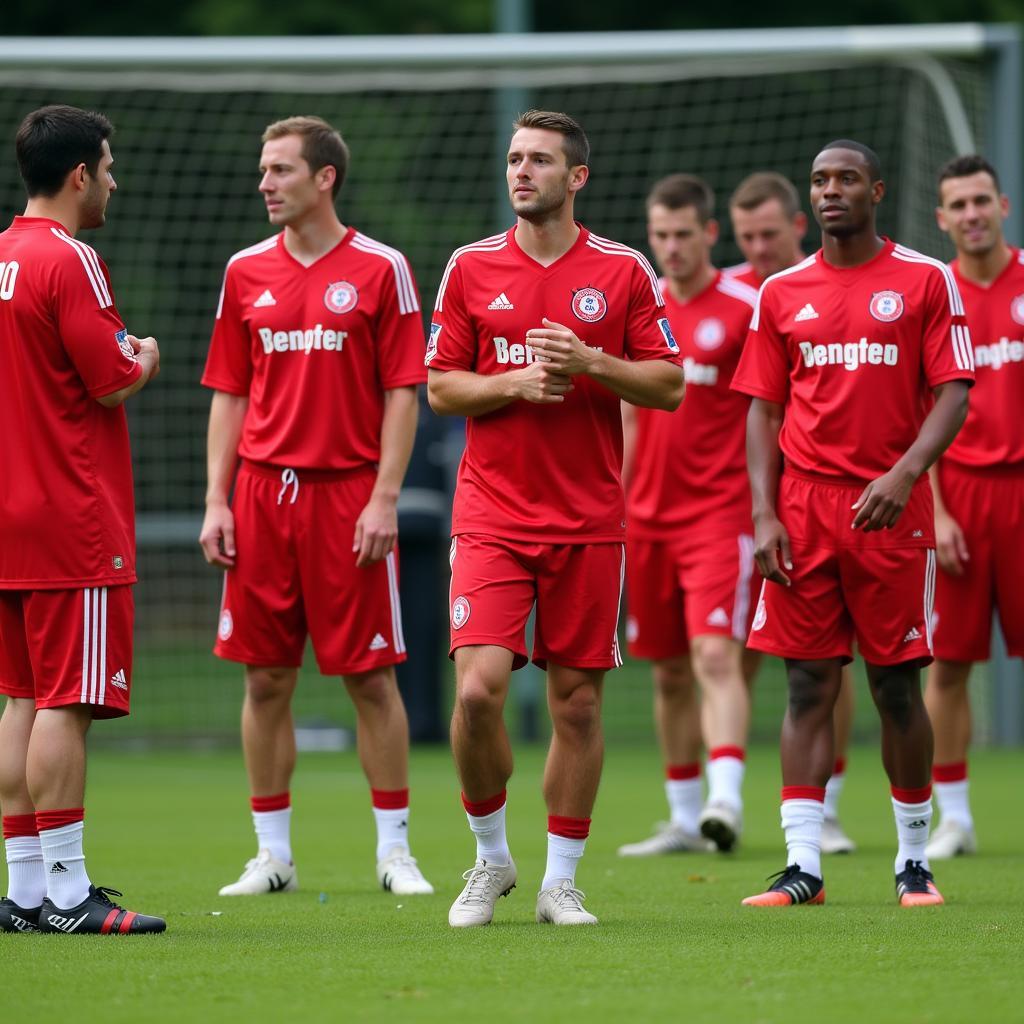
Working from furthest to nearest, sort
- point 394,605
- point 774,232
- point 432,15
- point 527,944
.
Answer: point 432,15 < point 774,232 < point 394,605 < point 527,944

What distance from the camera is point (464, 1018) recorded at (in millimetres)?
4531

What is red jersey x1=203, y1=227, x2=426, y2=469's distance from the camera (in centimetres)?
728

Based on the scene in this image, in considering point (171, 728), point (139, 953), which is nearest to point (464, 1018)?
point (139, 953)

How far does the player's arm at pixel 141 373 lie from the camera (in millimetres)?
5973

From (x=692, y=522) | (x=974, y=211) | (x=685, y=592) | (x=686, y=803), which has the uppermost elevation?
(x=974, y=211)

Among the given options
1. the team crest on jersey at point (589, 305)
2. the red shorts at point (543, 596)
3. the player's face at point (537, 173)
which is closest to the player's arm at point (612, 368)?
the team crest on jersey at point (589, 305)

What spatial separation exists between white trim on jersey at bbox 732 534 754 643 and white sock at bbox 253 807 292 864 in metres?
2.49

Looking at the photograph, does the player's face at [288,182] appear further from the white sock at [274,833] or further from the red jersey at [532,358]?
the white sock at [274,833]

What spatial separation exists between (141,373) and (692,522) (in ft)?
12.1

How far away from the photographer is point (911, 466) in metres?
6.44

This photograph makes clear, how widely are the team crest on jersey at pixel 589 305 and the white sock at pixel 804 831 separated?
189 centimetres

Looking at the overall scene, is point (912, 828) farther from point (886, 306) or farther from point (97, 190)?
point (97, 190)

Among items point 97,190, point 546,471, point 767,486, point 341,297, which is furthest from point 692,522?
point 97,190

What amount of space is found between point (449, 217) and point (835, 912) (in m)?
11.1
